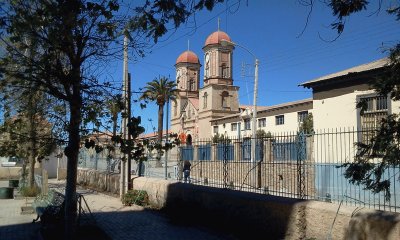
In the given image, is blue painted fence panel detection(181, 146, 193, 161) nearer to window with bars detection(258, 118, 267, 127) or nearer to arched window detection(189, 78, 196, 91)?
window with bars detection(258, 118, 267, 127)

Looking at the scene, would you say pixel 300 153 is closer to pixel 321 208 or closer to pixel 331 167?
pixel 331 167

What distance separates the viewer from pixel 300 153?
12.7 m

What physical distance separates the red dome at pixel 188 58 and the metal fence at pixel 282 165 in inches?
2746

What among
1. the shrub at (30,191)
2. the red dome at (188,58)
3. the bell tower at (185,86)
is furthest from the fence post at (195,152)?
the red dome at (188,58)

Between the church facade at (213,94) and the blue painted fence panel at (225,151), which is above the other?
the church facade at (213,94)

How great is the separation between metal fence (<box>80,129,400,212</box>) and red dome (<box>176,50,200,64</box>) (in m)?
69.7

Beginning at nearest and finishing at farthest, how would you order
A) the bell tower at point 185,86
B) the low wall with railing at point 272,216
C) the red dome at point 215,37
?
the low wall with railing at point 272,216, the red dome at point 215,37, the bell tower at point 185,86

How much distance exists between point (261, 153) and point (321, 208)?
6.05 meters

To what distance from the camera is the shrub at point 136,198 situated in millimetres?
15828

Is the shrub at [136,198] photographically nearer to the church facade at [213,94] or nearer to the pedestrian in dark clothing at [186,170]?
the pedestrian in dark clothing at [186,170]

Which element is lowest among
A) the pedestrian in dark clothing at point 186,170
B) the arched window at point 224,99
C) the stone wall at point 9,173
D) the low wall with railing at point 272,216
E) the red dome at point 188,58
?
the stone wall at point 9,173

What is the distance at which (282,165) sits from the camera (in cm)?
1437

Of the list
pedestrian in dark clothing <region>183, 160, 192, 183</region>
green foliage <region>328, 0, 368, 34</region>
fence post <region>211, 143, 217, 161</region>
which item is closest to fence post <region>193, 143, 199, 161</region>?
pedestrian in dark clothing <region>183, 160, 192, 183</region>

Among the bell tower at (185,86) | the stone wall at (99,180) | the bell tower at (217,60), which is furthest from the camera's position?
the bell tower at (185,86)
